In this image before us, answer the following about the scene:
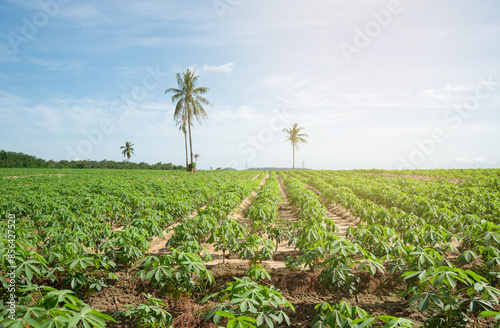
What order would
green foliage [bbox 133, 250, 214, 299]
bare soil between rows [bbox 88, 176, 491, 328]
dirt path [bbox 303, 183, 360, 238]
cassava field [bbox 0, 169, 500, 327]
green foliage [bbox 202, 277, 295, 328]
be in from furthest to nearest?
dirt path [bbox 303, 183, 360, 238] < bare soil between rows [bbox 88, 176, 491, 328] < green foliage [bbox 133, 250, 214, 299] < cassava field [bbox 0, 169, 500, 327] < green foliage [bbox 202, 277, 295, 328]

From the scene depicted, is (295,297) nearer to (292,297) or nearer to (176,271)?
(292,297)

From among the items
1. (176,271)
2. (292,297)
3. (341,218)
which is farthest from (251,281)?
(341,218)

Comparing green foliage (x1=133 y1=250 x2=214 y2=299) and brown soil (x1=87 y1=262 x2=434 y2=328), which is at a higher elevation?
green foliage (x1=133 y1=250 x2=214 y2=299)

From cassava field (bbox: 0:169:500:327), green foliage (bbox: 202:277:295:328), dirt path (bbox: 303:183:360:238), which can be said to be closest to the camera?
green foliage (bbox: 202:277:295:328)

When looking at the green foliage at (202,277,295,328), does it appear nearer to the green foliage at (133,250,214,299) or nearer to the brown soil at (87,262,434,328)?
the green foliage at (133,250,214,299)

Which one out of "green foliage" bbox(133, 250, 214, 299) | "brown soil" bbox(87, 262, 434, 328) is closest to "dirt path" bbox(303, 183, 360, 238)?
"brown soil" bbox(87, 262, 434, 328)

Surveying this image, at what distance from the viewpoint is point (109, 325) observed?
3359mm

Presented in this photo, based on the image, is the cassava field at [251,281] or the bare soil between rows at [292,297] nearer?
the cassava field at [251,281]

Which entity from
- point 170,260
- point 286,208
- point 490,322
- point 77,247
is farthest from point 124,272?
point 286,208

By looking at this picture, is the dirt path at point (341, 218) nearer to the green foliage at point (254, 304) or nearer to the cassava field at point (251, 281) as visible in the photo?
the cassava field at point (251, 281)

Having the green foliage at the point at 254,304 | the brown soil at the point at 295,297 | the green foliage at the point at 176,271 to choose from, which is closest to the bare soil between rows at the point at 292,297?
the brown soil at the point at 295,297

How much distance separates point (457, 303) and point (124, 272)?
5071 mm

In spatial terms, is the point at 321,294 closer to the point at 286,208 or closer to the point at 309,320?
the point at 309,320

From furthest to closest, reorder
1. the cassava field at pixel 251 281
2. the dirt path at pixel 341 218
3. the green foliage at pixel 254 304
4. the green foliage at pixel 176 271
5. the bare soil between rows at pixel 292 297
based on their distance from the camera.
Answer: the dirt path at pixel 341 218, the bare soil between rows at pixel 292 297, the green foliage at pixel 176 271, the cassava field at pixel 251 281, the green foliage at pixel 254 304
